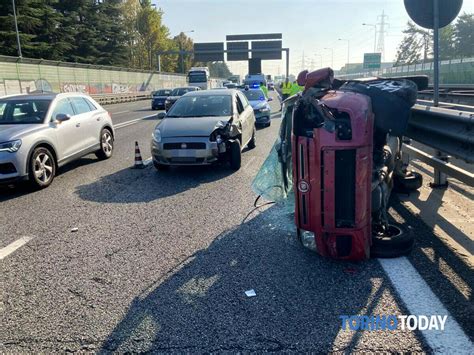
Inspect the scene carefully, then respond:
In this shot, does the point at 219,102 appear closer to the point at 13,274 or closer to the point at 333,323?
the point at 13,274

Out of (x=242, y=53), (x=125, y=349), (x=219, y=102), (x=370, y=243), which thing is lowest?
(x=125, y=349)

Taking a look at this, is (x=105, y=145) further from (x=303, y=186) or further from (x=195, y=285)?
(x=303, y=186)

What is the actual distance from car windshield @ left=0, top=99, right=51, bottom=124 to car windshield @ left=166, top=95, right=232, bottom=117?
8.33 feet

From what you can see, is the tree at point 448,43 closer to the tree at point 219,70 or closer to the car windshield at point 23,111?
the tree at point 219,70

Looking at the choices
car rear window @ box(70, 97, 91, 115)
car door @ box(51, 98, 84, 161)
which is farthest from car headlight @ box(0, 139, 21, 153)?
car rear window @ box(70, 97, 91, 115)

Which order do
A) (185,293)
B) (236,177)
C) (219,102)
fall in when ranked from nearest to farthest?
1. (185,293)
2. (236,177)
3. (219,102)

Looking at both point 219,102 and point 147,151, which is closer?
point 219,102

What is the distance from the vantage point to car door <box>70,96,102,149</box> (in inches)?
340

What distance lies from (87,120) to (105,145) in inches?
37.3

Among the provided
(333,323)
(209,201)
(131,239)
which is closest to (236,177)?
(209,201)

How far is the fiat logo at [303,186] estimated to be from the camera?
361cm

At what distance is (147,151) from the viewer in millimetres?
10703

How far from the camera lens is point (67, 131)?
26.1 feet

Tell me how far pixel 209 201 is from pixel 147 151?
5.15 m
